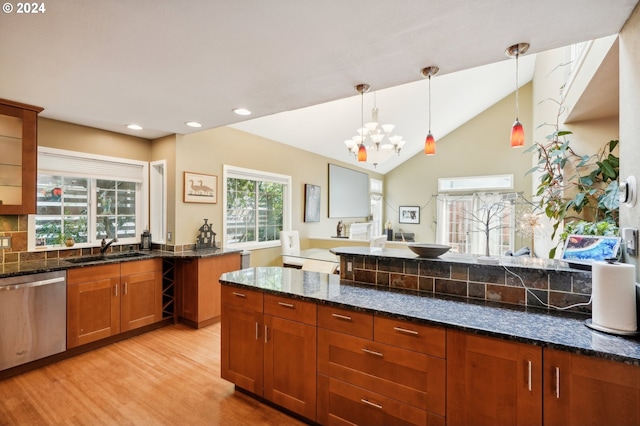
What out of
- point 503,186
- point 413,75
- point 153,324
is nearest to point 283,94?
point 413,75

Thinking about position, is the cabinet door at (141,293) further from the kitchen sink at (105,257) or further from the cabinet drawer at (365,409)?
the cabinet drawer at (365,409)

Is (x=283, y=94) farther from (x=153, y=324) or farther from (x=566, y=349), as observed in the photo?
(x=153, y=324)

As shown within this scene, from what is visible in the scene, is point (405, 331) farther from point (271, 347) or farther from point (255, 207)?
point (255, 207)

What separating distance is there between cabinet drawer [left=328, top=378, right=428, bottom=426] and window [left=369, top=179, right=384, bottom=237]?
7.04 meters

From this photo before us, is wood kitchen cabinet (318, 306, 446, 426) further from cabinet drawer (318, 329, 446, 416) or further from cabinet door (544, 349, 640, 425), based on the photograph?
cabinet door (544, 349, 640, 425)

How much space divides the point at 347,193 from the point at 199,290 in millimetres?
4774

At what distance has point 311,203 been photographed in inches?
247

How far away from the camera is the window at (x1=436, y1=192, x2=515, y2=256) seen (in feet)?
24.8

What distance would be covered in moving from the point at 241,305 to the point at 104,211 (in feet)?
8.89

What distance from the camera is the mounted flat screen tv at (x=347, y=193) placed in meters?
7.02

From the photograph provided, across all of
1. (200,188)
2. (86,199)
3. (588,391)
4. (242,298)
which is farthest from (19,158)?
(588,391)

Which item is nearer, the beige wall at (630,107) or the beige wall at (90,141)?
the beige wall at (630,107)

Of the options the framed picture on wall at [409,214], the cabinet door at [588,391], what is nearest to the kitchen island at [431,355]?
the cabinet door at [588,391]

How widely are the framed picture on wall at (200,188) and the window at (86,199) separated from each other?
2.19 ft
